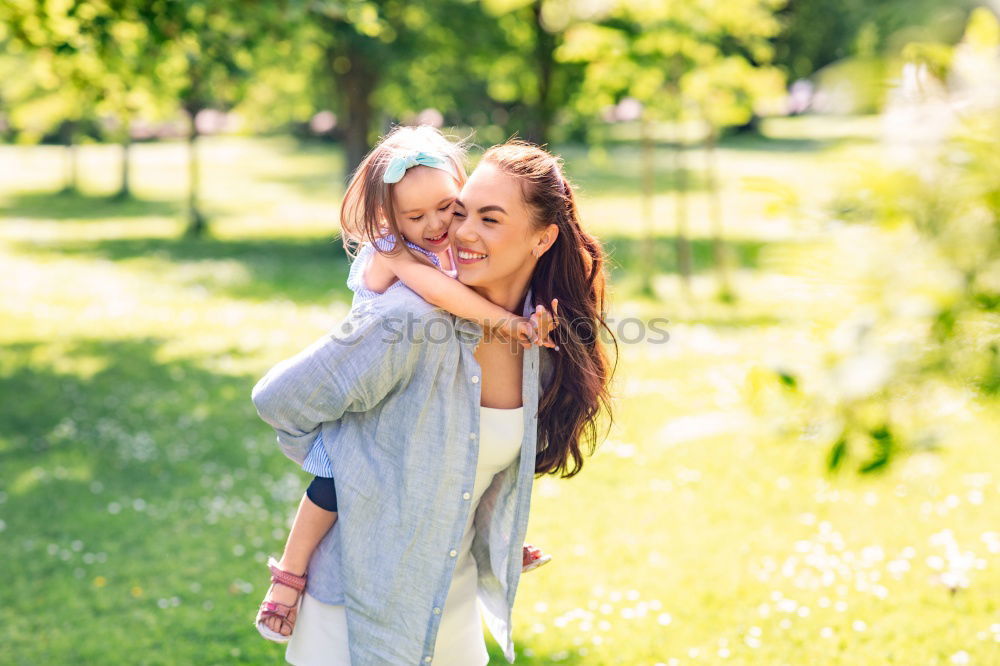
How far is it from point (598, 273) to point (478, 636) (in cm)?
114

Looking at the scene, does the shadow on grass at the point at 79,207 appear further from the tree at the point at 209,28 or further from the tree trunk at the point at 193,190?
the tree at the point at 209,28

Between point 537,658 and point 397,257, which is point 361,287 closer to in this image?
point 397,257

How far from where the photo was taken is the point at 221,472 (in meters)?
7.78

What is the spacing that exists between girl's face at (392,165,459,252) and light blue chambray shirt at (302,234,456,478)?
32 mm

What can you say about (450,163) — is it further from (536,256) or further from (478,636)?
(478,636)

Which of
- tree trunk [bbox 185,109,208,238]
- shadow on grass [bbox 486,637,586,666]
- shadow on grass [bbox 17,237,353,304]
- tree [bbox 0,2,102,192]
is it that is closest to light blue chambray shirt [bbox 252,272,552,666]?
shadow on grass [bbox 486,637,586,666]

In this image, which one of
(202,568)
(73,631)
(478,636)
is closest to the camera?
(478,636)

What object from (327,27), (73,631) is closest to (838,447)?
(73,631)

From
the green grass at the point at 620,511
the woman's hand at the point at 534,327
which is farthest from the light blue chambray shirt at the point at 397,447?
the green grass at the point at 620,511

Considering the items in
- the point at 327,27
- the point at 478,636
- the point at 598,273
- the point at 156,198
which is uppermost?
the point at 327,27

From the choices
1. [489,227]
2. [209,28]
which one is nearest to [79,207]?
[209,28]

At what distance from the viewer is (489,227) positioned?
2699 millimetres

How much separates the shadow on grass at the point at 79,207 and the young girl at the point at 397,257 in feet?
85.4

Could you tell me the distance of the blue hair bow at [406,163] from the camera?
2611mm
